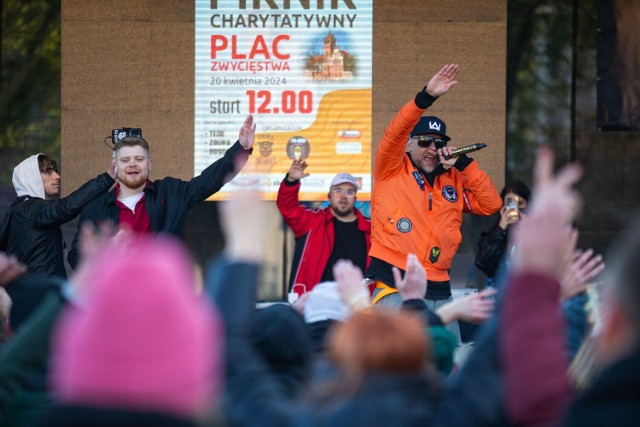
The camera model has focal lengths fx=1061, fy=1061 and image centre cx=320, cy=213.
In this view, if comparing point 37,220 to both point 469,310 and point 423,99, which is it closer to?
point 423,99

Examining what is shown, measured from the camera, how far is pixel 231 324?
2070 mm

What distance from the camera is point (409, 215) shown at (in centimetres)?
550

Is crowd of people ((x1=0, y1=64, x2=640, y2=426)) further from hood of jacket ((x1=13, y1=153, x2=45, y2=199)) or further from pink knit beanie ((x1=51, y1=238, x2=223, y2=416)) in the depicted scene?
hood of jacket ((x1=13, y1=153, x2=45, y2=199))

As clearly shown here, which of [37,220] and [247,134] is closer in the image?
[247,134]

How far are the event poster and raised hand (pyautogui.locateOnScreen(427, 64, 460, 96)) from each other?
2688 millimetres

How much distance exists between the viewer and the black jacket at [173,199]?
516 centimetres

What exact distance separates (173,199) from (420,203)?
4.19 ft

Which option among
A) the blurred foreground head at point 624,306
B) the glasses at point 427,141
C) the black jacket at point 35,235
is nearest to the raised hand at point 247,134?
the glasses at point 427,141

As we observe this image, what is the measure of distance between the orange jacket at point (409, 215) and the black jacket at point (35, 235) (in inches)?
69.7

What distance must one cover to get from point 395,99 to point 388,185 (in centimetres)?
252

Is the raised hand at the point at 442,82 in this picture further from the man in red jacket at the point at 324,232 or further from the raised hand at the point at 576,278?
the raised hand at the point at 576,278

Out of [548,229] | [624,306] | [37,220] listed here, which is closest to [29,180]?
[37,220]

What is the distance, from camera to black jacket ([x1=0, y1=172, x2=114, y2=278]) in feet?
19.6

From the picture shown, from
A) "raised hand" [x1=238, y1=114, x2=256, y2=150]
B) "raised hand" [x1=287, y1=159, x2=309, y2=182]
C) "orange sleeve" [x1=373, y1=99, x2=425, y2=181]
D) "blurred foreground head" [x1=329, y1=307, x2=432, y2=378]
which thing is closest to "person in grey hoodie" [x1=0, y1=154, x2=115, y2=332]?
"raised hand" [x1=238, y1=114, x2=256, y2=150]
